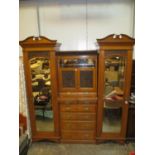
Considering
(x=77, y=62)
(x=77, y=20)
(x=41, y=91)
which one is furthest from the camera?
(x=77, y=20)

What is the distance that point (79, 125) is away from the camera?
3578mm

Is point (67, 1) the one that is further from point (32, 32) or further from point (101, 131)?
point (101, 131)

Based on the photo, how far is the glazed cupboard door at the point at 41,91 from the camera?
3.34 metres

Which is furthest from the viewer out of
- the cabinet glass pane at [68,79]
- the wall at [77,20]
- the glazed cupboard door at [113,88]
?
the wall at [77,20]

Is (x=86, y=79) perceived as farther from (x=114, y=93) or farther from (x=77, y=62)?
(x=114, y=93)

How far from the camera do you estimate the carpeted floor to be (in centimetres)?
A: 342

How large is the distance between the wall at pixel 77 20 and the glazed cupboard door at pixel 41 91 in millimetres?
604

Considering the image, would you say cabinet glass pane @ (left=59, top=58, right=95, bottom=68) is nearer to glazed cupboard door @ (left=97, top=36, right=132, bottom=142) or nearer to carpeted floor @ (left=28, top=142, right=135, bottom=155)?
glazed cupboard door @ (left=97, top=36, right=132, bottom=142)

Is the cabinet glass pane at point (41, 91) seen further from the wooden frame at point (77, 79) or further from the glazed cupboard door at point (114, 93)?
the glazed cupboard door at point (114, 93)

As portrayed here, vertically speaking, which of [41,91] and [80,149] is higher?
[41,91]

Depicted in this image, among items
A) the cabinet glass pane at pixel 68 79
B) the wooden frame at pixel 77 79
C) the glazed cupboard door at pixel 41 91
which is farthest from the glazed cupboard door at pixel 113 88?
the glazed cupboard door at pixel 41 91

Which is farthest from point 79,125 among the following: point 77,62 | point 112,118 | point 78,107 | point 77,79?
point 77,62

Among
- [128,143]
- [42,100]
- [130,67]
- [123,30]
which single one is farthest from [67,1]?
[128,143]
